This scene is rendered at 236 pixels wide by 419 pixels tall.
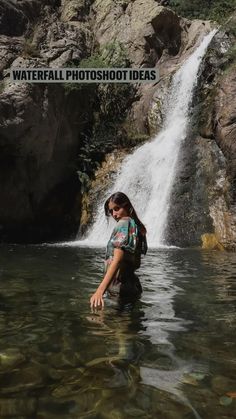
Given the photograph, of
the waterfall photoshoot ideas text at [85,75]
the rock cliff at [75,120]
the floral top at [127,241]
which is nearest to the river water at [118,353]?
the floral top at [127,241]

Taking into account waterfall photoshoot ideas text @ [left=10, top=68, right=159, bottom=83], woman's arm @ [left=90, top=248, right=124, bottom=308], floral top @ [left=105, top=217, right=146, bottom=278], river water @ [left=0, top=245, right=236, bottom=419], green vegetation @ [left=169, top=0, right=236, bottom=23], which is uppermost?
green vegetation @ [left=169, top=0, right=236, bottom=23]

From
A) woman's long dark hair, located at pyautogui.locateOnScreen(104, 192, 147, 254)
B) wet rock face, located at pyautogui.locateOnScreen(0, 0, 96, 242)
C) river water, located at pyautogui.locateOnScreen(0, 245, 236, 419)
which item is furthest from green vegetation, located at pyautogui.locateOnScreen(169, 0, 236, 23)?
woman's long dark hair, located at pyautogui.locateOnScreen(104, 192, 147, 254)

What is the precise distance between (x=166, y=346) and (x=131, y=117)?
848 inches

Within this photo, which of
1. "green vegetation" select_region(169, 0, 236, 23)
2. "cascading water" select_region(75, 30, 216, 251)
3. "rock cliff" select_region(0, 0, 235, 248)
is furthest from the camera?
"green vegetation" select_region(169, 0, 236, 23)

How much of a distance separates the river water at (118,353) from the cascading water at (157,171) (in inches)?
402

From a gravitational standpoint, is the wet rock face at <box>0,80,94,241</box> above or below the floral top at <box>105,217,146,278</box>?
above

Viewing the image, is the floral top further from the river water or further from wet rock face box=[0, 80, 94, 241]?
wet rock face box=[0, 80, 94, 241]

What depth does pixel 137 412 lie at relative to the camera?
3.10 meters

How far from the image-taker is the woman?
5.00 meters

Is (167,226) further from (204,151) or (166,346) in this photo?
(166,346)

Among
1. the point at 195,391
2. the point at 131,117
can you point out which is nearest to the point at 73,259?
the point at 195,391

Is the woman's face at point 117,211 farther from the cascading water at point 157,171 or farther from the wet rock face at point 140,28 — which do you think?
the wet rock face at point 140,28

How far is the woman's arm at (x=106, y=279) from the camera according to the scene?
482 centimetres

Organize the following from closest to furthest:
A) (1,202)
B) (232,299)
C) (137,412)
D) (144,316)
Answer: (137,412) < (144,316) < (232,299) < (1,202)
